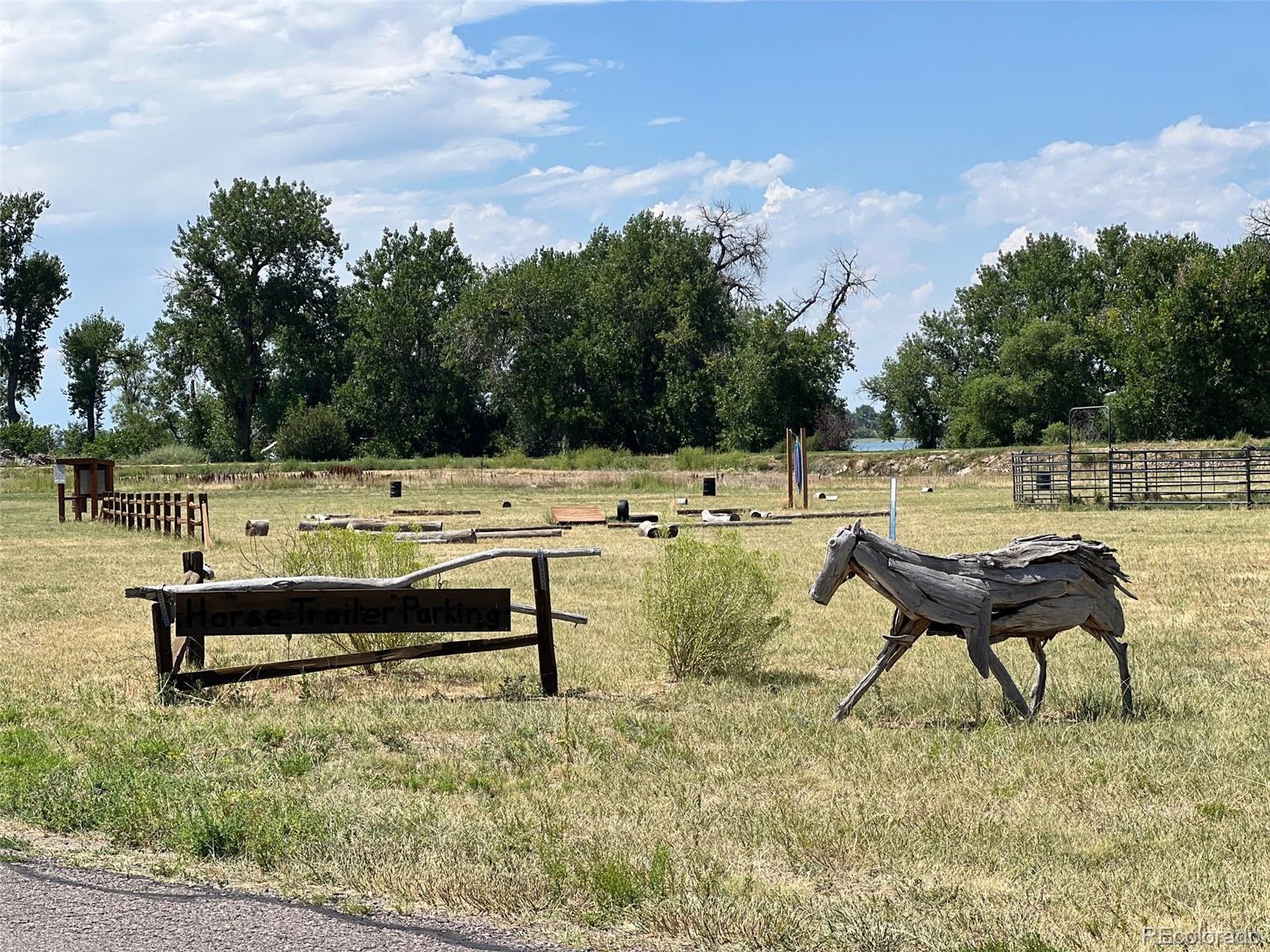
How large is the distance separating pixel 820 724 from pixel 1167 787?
7.91 feet

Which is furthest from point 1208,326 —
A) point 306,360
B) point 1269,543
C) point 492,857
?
point 492,857

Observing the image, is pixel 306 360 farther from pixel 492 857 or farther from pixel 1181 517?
pixel 492 857

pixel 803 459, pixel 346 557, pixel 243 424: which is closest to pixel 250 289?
pixel 243 424

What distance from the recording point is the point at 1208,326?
61125 mm

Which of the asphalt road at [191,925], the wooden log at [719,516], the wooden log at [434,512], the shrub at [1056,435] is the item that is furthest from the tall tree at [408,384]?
the asphalt road at [191,925]

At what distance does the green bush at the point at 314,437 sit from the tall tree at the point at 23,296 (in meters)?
21.2

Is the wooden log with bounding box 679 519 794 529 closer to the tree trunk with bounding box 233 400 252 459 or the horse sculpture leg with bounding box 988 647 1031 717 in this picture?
the horse sculpture leg with bounding box 988 647 1031 717

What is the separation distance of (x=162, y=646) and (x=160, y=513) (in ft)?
65.8

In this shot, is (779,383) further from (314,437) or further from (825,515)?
(825,515)

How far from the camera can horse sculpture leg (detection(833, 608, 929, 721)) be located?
875 cm

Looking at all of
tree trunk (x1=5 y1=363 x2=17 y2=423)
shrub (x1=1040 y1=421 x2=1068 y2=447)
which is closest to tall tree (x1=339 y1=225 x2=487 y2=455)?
tree trunk (x1=5 y1=363 x2=17 y2=423)

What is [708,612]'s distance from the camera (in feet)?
36.6

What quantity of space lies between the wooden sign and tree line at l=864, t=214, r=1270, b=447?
5802 centimetres

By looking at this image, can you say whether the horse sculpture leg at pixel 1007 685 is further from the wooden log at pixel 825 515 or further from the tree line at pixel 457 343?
the tree line at pixel 457 343
